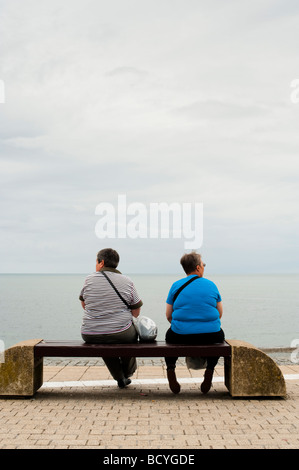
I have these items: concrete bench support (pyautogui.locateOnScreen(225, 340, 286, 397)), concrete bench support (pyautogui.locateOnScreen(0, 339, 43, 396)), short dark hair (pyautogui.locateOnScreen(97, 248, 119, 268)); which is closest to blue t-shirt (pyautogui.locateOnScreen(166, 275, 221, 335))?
concrete bench support (pyautogui.locateOnScreen(225, 340, 286, 397))

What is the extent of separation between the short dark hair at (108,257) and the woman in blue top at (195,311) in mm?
795

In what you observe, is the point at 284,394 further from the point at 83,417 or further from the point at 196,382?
the point at 83,417

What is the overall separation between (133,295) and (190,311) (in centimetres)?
72

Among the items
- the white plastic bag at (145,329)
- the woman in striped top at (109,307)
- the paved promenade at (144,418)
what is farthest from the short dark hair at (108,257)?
the paved promenade at (144,418)

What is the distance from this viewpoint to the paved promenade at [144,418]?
4883 millimetres

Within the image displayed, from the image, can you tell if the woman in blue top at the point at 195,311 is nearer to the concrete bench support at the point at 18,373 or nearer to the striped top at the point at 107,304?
the striped top at the point at 107,304

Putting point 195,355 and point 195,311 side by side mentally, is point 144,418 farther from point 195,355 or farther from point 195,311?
point 195,311

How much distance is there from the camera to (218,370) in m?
9.02

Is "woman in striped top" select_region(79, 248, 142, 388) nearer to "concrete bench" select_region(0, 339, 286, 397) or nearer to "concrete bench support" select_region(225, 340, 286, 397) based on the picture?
"concrete bench" select_region(0, 339, 286, 397)

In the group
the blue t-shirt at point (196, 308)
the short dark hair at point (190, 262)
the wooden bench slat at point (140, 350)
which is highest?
the short dark hair at point (190, 262)

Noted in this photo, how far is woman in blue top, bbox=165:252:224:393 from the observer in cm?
656
